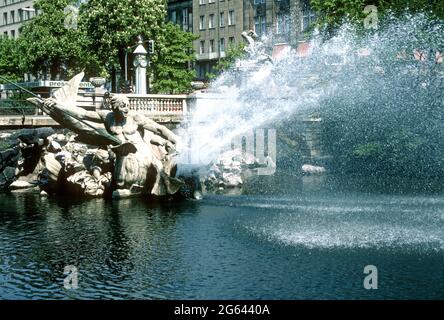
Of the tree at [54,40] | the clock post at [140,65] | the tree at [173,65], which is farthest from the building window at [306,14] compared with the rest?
the clock post at [140,65]

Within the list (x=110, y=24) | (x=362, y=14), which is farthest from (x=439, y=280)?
(x=110, y=24)

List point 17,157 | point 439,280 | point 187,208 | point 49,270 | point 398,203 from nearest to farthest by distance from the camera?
1. point 439,280
2. point 49,270
3. point 187,208
4. point 398,203
5. point 17,157

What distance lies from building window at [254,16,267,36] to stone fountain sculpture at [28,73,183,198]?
63.2 metres

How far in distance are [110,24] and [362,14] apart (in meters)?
27.5

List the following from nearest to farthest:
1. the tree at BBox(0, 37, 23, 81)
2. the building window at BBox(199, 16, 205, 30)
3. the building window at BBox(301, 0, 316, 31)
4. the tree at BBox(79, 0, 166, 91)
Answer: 1. the tree at BBox(79, 0, 166, 91)
2. the building window at BBox(301, 0, 316, 31)
3. the tree at BBox(0, 37, 23, 81)
4. the building window at BBox(199, 16, 205, 30)

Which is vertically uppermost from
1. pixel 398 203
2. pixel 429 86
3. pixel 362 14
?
pixel 362 14

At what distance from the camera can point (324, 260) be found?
13406 millimetres

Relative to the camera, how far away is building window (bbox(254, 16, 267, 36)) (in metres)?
87.2

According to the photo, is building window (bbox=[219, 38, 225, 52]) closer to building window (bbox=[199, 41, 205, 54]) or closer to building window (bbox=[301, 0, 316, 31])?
building window (bbox=[199, 41, 205, 54])

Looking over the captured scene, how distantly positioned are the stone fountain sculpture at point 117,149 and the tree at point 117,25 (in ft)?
140

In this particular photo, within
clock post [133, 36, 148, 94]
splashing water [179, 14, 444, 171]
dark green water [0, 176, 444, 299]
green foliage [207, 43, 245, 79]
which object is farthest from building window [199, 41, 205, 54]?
dark green water [0, 176, 444, 299]

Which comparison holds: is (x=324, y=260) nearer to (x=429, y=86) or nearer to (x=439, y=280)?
(x=439, y=280)

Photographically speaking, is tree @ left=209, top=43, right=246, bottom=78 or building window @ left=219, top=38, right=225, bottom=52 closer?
tree @ left=209, top=43, right=246, bottom=78

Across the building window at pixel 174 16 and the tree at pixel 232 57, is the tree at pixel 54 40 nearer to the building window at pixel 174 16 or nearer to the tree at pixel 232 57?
the tree at pixel 232 57
